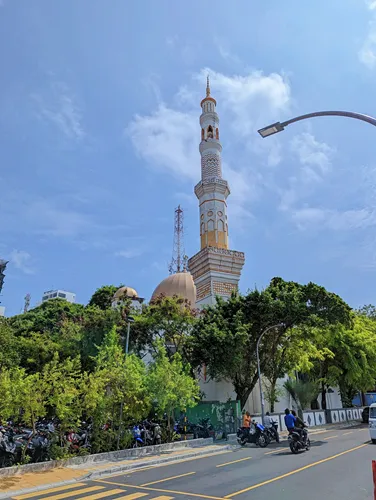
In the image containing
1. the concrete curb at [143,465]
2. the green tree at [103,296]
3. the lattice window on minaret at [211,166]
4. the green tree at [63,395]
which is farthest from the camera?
the green tree at [103,296]

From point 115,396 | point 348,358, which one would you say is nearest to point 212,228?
point 348,358

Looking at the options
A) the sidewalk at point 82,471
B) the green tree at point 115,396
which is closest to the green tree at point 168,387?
the green tree at point 115,396

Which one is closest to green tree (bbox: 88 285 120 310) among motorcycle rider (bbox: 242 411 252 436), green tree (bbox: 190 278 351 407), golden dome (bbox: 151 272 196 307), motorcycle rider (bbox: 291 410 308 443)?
golden dome (bbox: 151 272 196 307)

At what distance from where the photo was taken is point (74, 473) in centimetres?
1168

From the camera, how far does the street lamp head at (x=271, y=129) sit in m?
8.33

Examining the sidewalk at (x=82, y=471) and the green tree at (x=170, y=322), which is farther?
the green tree at (x=170, y=322)

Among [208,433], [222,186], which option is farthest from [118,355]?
[222,186]

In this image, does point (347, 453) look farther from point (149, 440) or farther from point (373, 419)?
point (149, 440)

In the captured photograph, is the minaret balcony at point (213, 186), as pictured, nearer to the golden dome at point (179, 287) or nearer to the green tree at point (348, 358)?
the golden dome at point (179, 287)

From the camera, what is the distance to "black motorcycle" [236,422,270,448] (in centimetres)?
1753

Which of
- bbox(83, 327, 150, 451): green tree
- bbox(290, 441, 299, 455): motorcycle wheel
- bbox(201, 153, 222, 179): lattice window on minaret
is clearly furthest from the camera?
bbox(201, 153, 222, 179): lattice window on minaret

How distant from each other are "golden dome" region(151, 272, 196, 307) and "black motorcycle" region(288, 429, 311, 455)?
1922 centimetres

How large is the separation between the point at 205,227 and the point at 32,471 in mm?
25714

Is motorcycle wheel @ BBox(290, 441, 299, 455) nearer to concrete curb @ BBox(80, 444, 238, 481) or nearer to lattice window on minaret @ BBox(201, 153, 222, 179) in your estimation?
concrete curb @ BBox(80, 444, 238, 481)
